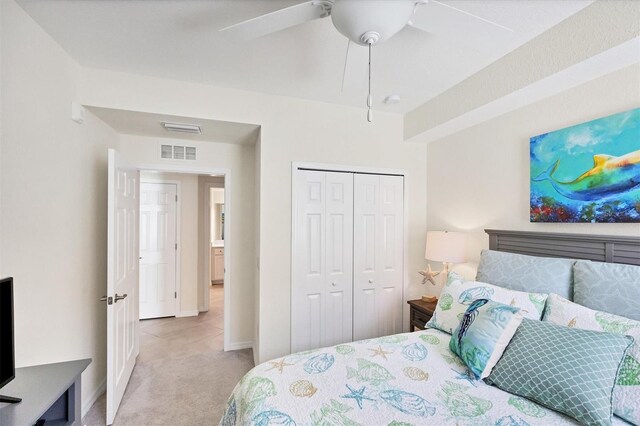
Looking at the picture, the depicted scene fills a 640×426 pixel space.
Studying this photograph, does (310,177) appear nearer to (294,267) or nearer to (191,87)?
(294,267)

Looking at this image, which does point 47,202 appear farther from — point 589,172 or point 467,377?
point 589,172

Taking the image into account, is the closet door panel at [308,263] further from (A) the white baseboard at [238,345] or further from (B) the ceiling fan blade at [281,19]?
(B) the ceiling fan blade at [281,19]

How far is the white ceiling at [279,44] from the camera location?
151cm

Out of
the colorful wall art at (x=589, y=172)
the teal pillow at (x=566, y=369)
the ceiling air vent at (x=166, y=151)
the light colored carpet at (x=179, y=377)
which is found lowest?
the light colored carpet at (x=179, y=377)

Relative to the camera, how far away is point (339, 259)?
2.89 meters

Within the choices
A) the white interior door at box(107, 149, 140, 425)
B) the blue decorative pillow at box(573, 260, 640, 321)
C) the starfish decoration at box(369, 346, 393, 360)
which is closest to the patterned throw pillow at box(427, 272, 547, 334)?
the blue decorative pillow at box(573, 260, 640, 321)

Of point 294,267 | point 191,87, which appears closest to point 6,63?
point 191,87

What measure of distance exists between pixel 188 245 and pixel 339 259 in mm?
2497

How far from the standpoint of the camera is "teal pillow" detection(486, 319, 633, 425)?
1.06 metres

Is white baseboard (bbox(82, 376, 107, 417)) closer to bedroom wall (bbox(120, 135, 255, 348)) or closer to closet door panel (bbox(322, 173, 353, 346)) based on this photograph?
bedroom wall (bbox(120, 135, 255, 348))

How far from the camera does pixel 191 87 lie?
239 cm

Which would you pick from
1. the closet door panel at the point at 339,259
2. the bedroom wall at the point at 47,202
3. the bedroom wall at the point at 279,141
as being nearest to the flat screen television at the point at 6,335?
the bedroom wall at the point at 47,202

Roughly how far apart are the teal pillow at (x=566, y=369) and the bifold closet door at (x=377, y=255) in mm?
1682

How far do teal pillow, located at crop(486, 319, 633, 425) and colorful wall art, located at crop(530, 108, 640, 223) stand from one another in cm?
85
